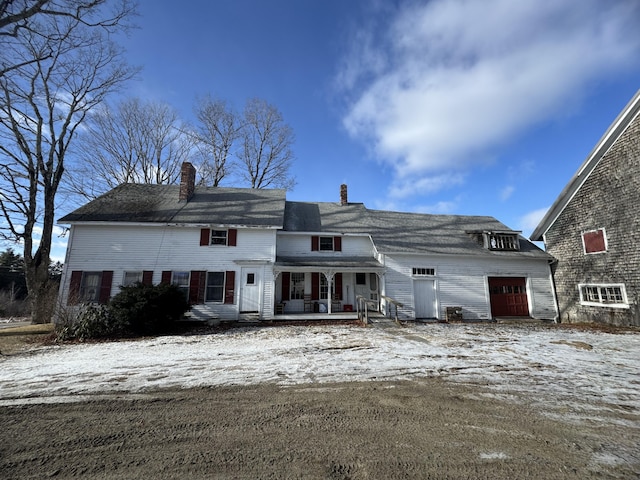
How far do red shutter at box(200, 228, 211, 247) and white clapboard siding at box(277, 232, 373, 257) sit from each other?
379 cm

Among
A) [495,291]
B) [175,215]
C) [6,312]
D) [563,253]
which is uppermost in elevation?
[175,215]

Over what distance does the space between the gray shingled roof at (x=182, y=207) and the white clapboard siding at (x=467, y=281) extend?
7.15 metres

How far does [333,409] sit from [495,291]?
49.4 feet

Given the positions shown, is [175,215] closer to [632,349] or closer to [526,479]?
[526,479]

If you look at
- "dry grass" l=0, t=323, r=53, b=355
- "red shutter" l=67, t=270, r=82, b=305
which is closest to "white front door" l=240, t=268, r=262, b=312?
"dry grass" l=0, t=323, r=53, b=355

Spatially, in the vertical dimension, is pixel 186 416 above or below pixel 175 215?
below

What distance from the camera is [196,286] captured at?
45.5ft

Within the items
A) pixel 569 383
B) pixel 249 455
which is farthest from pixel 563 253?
pixel 249 455

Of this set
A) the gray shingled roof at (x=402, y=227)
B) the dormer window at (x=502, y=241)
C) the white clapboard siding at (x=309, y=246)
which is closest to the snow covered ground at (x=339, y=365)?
the gray shingled roof at (x=402, y=227)

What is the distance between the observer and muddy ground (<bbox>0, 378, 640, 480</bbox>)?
273 cm

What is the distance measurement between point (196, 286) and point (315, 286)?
6.31 metres

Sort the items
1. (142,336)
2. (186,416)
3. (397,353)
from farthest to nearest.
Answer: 1. (142,336)
2. (397,353)
3. (186,416)

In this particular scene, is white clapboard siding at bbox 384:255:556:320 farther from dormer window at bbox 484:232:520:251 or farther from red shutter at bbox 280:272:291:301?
red shutter at bbox 280:272:291:301

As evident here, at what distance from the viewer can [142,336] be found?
33.9ft
